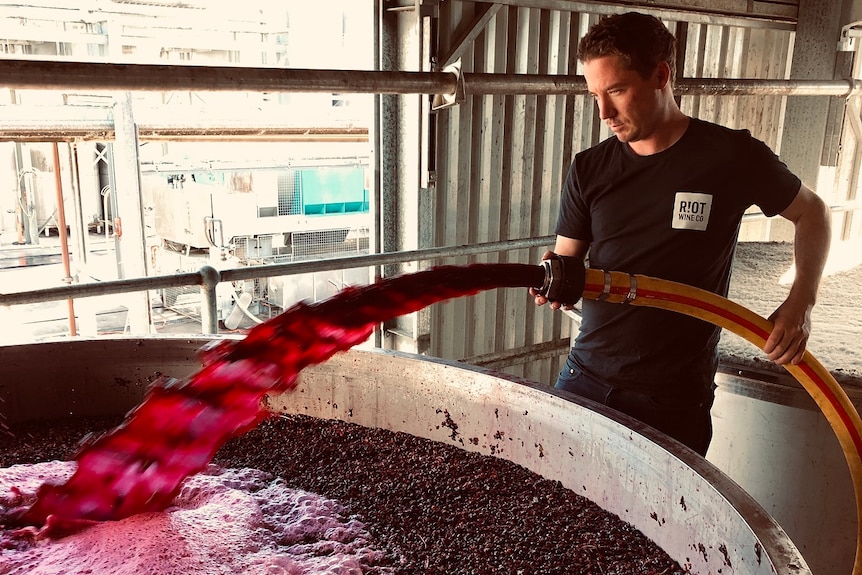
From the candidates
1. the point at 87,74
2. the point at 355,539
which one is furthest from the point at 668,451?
the point at 87,74

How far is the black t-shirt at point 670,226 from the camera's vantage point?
159 centimetres

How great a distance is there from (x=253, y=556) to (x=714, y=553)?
2.41 ft

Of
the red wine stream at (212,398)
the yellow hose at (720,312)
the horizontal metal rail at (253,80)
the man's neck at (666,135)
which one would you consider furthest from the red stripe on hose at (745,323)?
the horizontal metal rail at (253,80)

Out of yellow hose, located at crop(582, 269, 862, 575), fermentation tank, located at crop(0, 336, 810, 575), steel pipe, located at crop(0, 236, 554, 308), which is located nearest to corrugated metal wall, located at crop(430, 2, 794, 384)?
steel pipe, located at crop(0, 236, 554, 308)

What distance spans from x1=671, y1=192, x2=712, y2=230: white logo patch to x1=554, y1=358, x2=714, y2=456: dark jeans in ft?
1.28

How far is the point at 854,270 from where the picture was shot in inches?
124

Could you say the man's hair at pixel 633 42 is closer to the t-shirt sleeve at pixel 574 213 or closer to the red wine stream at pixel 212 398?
the t-shirt sleeve at pixel 574 213

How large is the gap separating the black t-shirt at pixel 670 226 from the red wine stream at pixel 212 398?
0.42 metres

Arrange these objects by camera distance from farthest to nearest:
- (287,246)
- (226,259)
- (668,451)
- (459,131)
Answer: (287,246) < (226,259) < (459,131) < (668,451)

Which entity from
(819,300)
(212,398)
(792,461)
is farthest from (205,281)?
(819,300)

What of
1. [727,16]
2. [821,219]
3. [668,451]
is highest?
[727,16]

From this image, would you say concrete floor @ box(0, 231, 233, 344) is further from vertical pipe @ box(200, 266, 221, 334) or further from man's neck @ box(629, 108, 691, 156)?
man's neck @ box(629, 108, 691, 156)

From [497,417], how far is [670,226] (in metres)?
0.56

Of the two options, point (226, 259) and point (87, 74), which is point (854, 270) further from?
point (226, 259)
